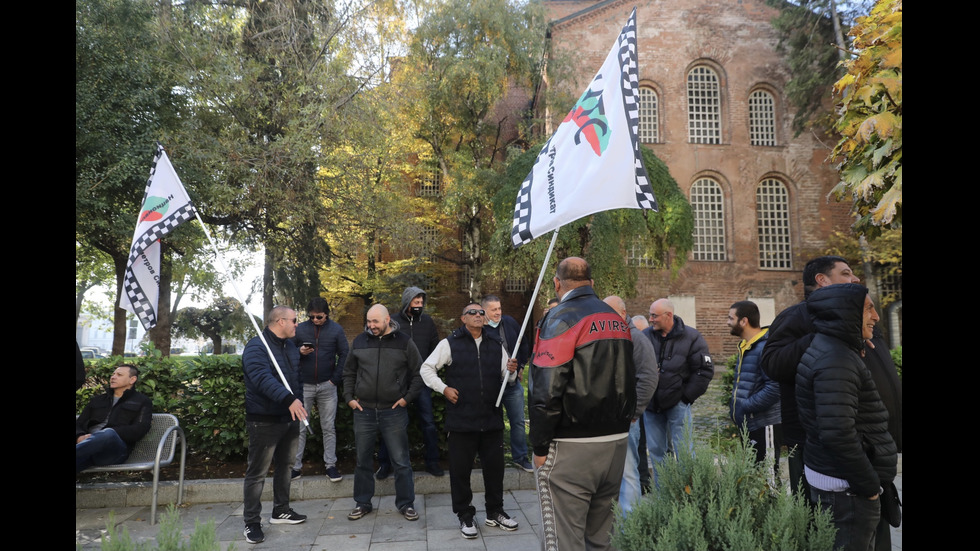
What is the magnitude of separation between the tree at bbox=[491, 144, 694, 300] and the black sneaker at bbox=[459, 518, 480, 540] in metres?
12.4

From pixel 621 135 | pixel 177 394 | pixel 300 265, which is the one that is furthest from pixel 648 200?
pixel 300 265

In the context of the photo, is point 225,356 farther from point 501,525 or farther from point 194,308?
point 194,308

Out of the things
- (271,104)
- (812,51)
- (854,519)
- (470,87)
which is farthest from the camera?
(812,51)

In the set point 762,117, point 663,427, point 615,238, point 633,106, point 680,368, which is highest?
point 762,117

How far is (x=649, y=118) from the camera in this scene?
2606 centimetres

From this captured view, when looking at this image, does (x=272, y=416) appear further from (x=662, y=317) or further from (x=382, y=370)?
(x=662, y=317)

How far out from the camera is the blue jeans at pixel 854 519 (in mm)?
3023

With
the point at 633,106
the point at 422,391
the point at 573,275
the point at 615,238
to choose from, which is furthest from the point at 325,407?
the point at 615,238

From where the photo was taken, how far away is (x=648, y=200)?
16.0 feet

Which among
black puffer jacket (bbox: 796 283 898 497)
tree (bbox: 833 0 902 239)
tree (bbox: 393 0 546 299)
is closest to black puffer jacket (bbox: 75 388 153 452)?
black puffer jacket (bbox: 796 283 898 497)

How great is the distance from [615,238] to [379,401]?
13.2m

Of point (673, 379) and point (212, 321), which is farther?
point (212, 321)

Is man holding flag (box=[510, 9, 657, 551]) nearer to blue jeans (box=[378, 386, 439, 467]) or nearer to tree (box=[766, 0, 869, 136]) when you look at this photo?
blue jeans (box=[378, 386, 439, 467])

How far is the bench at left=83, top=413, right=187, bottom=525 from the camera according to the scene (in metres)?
5.73
